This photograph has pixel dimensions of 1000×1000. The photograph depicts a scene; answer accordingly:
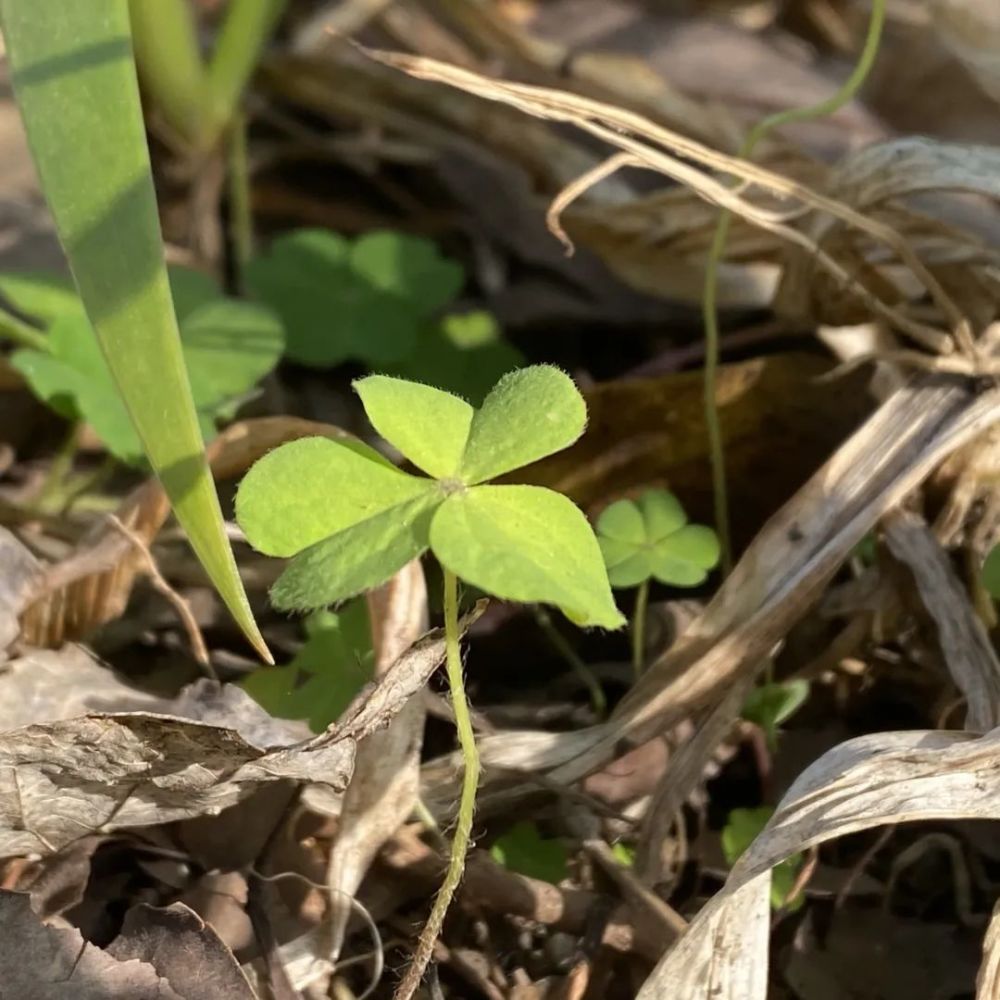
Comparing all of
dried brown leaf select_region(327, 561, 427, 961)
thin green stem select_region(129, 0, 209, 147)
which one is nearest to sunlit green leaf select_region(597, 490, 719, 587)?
dried brown leaf select_region(327, 561, 427, 961)

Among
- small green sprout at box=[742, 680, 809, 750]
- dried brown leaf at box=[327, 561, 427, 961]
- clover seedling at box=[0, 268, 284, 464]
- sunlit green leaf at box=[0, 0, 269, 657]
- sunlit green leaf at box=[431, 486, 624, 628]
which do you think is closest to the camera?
sunlit green leaf at box=[431, 486, 624, 628]

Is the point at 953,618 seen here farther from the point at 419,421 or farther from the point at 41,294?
the point at 41,294

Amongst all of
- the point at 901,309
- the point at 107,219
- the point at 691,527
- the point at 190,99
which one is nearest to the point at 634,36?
the point at 190,99

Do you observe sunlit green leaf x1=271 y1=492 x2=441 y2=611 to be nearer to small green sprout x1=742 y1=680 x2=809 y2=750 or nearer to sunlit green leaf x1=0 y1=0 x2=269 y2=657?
sunlit green leaf x1=0 y1=0 x2=269 y2=657

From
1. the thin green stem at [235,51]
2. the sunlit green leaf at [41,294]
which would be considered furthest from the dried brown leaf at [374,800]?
the thin green stem at [235,51]

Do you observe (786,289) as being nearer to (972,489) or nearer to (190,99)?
(972,489)

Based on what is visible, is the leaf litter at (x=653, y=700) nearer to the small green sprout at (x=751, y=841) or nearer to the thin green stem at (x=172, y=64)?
the small green sprout at (x=751, y=841)
